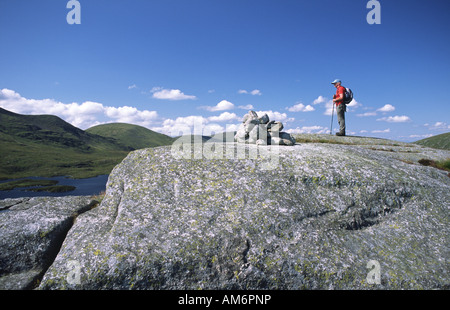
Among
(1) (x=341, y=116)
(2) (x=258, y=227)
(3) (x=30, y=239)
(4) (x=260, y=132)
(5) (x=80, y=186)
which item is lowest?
(5) (x=80, y=186)

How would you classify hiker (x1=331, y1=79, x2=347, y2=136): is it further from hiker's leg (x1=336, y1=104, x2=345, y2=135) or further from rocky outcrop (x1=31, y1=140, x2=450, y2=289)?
rocky outcrop (x1=31, y1=140, x2=450, y2=289)

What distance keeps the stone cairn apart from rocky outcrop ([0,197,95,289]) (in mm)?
9429

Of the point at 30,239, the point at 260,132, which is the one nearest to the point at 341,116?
the point at 260,132

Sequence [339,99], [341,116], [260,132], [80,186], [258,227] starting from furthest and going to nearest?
1. [80,186]
2. [341,116]
3. [339,99]
4. [260,132]
5. [258,227]

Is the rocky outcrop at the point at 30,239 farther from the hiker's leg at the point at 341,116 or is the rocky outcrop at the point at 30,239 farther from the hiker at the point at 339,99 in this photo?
the hiker's leg at the point at 341,116

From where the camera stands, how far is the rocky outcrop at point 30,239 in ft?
25.9

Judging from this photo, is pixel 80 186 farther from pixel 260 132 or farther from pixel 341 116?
pixel 260 132

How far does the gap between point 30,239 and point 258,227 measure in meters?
8.24

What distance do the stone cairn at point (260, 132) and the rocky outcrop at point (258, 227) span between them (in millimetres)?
2416

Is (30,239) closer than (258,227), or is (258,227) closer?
(258,227)

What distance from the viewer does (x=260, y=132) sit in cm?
1423

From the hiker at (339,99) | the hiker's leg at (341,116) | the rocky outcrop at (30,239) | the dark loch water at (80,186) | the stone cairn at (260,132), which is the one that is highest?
the hiker at (339,99)

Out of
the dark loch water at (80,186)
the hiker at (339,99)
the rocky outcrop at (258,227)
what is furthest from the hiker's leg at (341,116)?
the dark loch water at (80,186)

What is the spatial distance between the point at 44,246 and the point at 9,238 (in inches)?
48.1
